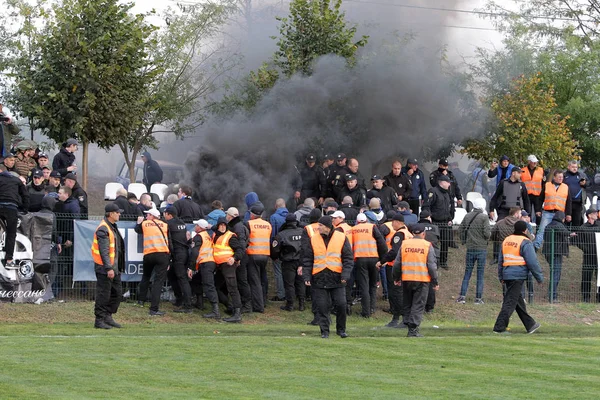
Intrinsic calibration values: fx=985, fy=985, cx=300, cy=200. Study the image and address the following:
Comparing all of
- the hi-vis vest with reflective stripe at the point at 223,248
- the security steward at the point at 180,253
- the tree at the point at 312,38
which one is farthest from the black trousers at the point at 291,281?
the tree at the point at 312,38

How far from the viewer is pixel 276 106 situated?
23328mm

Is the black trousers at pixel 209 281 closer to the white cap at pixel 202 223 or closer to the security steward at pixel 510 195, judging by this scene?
the white cap at pixel 202 223

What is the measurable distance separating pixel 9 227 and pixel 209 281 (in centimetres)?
355

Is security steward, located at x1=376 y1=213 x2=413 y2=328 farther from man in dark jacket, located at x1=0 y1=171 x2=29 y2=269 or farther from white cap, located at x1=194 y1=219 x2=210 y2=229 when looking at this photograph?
man in dark jacket, located at x1=0 y1=171 x2=29 y2=269

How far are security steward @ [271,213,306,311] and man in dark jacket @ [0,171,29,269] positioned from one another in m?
4.67

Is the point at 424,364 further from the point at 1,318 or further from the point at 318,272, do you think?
the point at 1,318

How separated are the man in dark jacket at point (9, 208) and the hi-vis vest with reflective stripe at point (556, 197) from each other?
11570 mm

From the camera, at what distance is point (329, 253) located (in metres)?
14.9

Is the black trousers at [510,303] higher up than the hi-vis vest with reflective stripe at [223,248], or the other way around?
the hi-vis vest with reflective stripe at [223,248]

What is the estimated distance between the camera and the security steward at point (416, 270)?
1557cm

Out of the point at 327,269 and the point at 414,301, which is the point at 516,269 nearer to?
the point at 414,301

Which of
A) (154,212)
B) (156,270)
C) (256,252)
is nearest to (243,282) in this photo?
(256,252)

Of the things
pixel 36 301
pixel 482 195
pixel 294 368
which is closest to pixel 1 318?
pixel 36 301

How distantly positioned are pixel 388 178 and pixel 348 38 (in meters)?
4.04
